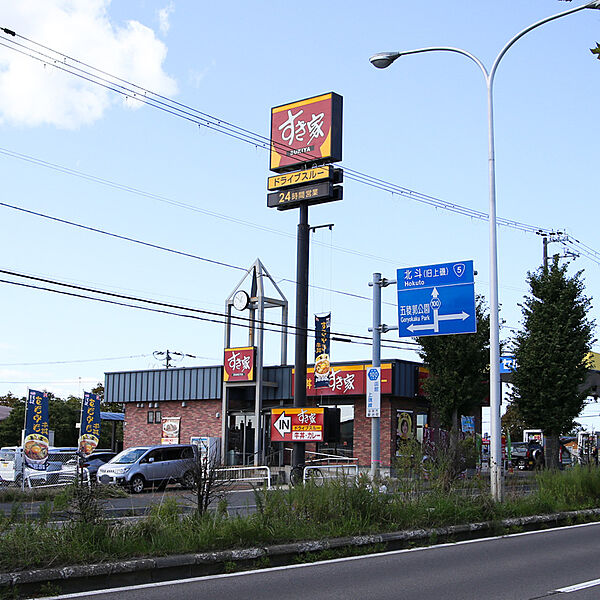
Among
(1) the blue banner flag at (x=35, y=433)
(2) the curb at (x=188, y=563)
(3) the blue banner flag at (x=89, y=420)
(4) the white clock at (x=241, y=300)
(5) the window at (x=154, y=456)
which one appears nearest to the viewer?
(2) the curb at (x=188, y=563)

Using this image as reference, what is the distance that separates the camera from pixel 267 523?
11.3m

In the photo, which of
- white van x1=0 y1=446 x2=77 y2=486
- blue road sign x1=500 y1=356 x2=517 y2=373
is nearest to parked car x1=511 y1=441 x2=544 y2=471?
blue road sign x1=500 y1=356 x2=517 y2=373

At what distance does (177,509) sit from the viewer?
11.4 meters

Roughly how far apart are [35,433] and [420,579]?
2165 cm

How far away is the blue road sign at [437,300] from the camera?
2252 centimetres

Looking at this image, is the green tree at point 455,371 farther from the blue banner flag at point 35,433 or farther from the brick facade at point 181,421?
the blue banner flag at point 35,433

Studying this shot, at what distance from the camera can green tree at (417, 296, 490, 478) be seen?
119 ft

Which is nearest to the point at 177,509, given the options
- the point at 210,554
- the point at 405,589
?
the point at 210,554

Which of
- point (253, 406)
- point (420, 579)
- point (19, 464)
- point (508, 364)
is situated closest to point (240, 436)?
point (253, 406)

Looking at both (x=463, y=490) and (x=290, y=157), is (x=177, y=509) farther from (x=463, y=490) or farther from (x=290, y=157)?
(x=290, y=157)

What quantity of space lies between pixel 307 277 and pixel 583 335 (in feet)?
47.0

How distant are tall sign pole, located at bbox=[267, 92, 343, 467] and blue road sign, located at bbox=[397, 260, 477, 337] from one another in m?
7.15

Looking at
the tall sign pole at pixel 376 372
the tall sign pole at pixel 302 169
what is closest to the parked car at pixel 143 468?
the tall sign pole at pixel 302 169

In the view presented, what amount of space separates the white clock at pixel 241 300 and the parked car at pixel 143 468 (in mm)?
10243
